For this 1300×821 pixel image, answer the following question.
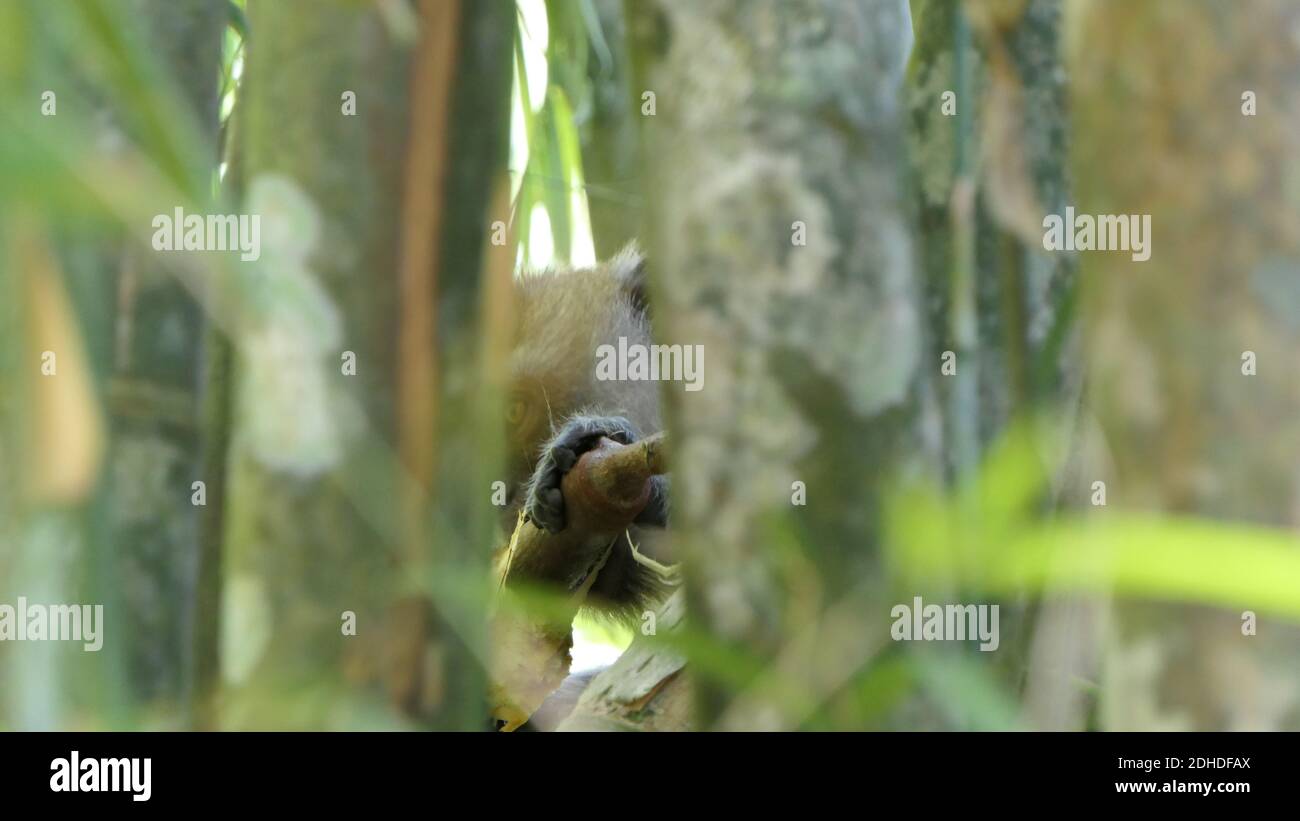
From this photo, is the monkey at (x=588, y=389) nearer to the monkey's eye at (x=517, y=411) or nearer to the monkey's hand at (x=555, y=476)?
the monkey's eye at (x=517, y=411)

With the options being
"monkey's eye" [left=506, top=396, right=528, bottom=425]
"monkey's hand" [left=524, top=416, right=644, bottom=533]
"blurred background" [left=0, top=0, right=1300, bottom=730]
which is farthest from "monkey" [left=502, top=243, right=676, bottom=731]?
"blurred background" [left=0, top=0, right=1300, bottom=730]

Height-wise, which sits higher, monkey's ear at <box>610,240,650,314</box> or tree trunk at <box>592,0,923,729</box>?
monkey's ear at <box>610,240,650,314</box>

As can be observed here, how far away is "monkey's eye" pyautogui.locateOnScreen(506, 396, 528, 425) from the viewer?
239cm

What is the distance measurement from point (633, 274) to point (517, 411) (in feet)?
1.28

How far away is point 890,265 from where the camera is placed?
73 centimetres

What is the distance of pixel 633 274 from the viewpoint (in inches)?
102

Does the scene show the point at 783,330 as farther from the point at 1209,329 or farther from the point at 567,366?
the point at 567,366

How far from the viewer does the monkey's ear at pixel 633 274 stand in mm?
2541

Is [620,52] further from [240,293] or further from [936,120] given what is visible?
[240,293]

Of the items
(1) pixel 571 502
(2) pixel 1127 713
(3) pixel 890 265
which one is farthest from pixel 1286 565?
(1) pixel 571 502

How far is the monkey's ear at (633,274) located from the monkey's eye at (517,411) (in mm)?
316

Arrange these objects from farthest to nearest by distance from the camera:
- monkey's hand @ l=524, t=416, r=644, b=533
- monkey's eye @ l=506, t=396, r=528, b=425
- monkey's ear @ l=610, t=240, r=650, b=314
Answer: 1. monkey's ear @ l=610, t=240, r=650, b=314
2. monkey's eye @ l=506, t=396, r=528, b=425
3. monkey's hand @ l=524, t=416, r=644, b=533

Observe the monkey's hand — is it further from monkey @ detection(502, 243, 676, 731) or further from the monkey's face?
the monkey's face
